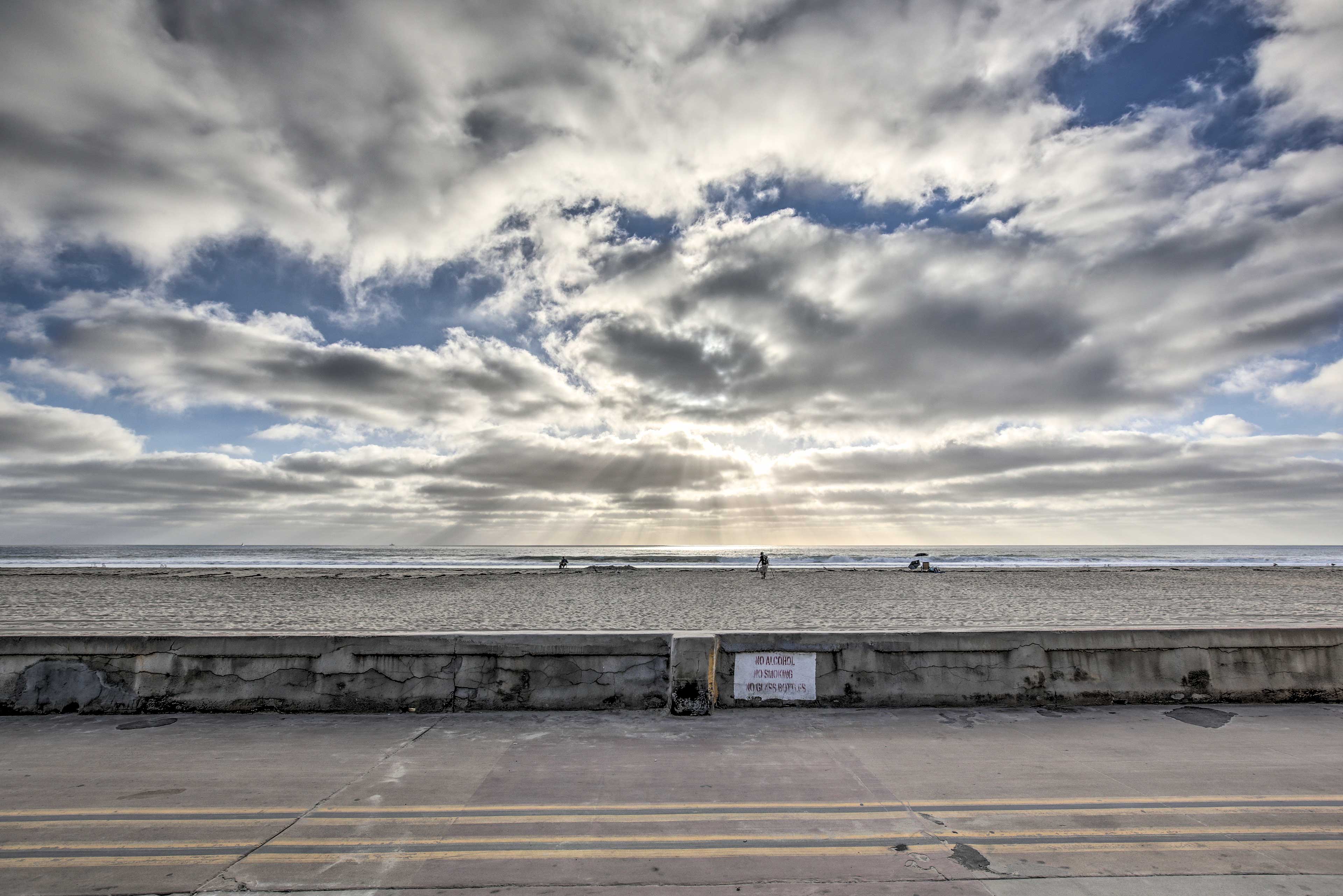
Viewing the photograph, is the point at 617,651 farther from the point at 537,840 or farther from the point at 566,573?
the point at 566,573

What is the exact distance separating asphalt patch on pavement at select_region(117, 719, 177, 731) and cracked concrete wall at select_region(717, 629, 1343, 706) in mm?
5194

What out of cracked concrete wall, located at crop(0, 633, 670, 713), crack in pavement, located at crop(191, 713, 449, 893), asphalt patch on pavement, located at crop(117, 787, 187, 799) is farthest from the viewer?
cracked concrete wall, located at crop(0, 633, 670, 713)

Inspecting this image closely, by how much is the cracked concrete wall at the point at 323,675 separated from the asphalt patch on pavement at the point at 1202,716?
4897 millimetres

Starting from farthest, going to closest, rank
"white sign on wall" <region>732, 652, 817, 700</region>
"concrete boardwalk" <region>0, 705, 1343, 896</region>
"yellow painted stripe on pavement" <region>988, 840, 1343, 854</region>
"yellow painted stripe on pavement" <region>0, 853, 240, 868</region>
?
"white sign on wall" <region>732, 652, 817, 700</region>
"yellow painted stripe on pavement" <region>988, 840, 1343, 854</region>
"yellow painted stripe on pavement" <region>0, 853, 240, 868</region>
"concrete boardwalk" <region>0, 705, 1343, 896</region>

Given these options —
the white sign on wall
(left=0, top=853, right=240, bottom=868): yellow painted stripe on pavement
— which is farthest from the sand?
(left=0, top=853, right=240, bottom=868): yellow painted stripe on pavement

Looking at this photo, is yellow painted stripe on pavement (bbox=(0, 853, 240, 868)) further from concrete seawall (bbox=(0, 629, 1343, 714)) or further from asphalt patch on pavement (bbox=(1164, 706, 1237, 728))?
asphalt patch on pavement (bbox=(1164, 706, 1237, 728))

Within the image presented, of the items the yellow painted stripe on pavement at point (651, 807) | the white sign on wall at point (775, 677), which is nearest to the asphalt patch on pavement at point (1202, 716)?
the yellow painted stripe on pavement at point (651, 807)

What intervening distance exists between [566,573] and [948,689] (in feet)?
140

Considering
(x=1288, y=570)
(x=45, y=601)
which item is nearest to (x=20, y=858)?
(x=45, y=601)

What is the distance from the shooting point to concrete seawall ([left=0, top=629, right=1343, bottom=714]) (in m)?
6.48

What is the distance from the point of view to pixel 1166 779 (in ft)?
15.9

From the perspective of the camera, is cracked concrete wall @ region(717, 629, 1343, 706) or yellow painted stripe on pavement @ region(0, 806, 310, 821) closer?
yellow painted stripe on pavement @ region(0, 806, 310, 821)

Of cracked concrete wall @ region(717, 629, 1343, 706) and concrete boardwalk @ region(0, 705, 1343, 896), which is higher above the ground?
cracked concrete wall @ region(717, 629, 1343, 706)

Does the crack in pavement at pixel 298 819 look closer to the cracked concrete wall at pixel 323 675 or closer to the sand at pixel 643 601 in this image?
the cracked concrete wall at pixel 323 675
